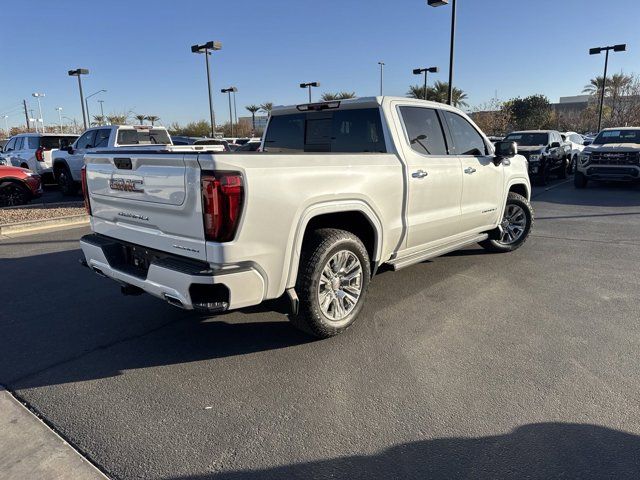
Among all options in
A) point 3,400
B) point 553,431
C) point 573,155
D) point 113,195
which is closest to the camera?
point 553,431

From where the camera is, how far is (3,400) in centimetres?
315

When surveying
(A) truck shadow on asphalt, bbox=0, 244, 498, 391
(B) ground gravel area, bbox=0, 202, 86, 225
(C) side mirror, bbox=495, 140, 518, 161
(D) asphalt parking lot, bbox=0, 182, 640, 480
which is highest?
(C) side mirror, bbox=495, 140, 518, 161

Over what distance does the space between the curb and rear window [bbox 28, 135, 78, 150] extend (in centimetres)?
667

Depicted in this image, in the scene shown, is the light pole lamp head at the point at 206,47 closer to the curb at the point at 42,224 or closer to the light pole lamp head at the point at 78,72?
the light pole lamp head at the point at 78,72

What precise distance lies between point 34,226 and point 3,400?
679cm

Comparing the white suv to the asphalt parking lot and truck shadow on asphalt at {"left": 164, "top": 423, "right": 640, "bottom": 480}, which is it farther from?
truck shadow on asphalt at {"left": 164, "top": 423, "right": 640, "bottom": 480}

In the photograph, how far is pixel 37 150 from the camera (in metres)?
14.9

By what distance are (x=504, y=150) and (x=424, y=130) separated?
4.78ft

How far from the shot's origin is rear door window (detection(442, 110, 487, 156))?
5.34 meters

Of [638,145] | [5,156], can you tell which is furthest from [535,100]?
[5,156]

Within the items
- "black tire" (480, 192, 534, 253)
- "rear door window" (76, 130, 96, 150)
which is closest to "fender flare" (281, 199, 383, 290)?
"black tire" (480, 192, 534, 253)

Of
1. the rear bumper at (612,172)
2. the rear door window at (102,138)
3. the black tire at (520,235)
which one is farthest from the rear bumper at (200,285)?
the rear bumper at (612,172)

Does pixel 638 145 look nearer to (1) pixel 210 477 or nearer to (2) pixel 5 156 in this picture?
(1) pixel 210 477

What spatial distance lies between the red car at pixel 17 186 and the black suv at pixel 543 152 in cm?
1349
